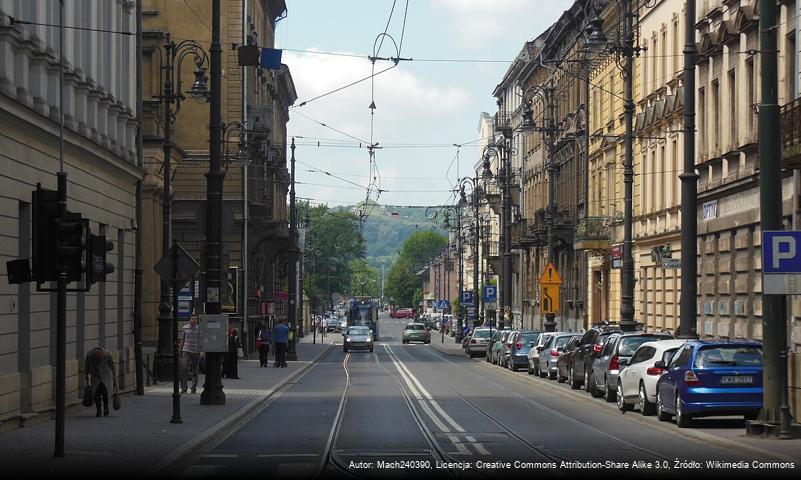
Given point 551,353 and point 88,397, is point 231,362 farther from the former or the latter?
point 88,397

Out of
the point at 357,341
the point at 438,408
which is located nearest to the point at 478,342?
the point at 357,341

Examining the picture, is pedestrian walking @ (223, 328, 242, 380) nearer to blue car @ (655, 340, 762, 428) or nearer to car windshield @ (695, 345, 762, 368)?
blue car @ (655, 340, 762, 428)

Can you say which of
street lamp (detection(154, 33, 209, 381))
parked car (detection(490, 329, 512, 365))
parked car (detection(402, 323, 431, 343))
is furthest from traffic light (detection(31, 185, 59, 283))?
parked car (detection(402, 323, 431, 343))

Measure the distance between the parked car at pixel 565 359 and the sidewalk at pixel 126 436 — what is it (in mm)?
10288

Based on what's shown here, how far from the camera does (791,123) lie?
94.2 ft

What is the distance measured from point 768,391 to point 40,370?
39.2ft

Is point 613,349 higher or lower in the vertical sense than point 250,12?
lower

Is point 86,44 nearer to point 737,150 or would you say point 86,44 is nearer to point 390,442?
point 390,442

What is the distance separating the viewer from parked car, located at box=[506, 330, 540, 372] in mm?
53838

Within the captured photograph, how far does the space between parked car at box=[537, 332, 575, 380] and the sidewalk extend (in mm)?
12811

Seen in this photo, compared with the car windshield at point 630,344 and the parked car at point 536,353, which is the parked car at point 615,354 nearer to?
the car windshield at point 630,344

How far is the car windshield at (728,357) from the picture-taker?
23.7m

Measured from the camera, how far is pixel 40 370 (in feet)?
81.7

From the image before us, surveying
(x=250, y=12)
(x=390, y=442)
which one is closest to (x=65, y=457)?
(x=390, y=442)
